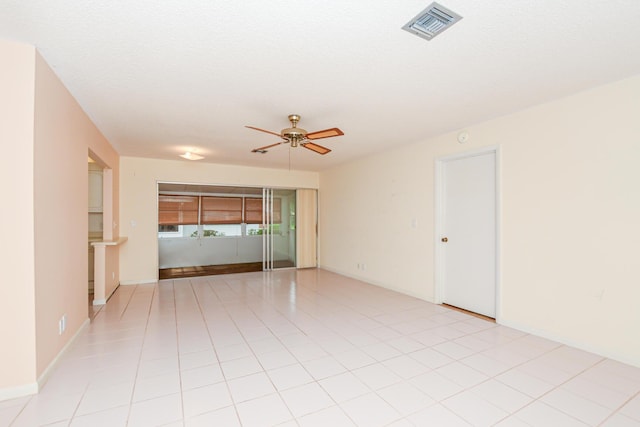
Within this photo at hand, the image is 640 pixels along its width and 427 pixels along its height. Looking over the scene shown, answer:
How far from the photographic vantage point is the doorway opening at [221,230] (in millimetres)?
7082

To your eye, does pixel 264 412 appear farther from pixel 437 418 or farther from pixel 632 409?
pixel 632 409

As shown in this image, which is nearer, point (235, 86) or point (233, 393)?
point (233, 393)

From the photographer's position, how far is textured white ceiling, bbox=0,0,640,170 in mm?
1679

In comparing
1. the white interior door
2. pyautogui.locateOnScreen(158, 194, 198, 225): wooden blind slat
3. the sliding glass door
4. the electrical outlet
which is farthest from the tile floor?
pyautogui.locateOnScreen(158, 194, 198, 225): wooden blind slat

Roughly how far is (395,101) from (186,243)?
6.83 metres

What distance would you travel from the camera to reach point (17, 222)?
200 centimetres

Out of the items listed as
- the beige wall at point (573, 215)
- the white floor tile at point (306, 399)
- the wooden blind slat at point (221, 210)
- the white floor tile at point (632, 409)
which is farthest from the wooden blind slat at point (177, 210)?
the white floor tile at point (632, 409)

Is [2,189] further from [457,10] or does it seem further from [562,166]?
[562,166]

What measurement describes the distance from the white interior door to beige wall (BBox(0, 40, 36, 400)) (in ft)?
14.1

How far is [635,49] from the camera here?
2064mm

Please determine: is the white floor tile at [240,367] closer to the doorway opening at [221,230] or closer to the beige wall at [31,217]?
the beige wall at [31,217]

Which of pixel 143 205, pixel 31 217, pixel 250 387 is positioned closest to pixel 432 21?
pixel 250 387

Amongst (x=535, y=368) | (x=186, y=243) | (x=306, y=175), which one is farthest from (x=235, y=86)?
(x=186, y=243)

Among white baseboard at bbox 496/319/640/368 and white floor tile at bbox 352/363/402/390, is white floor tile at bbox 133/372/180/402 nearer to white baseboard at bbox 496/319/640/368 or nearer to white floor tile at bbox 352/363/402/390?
white floor tile at bbox 352/363/402/390
